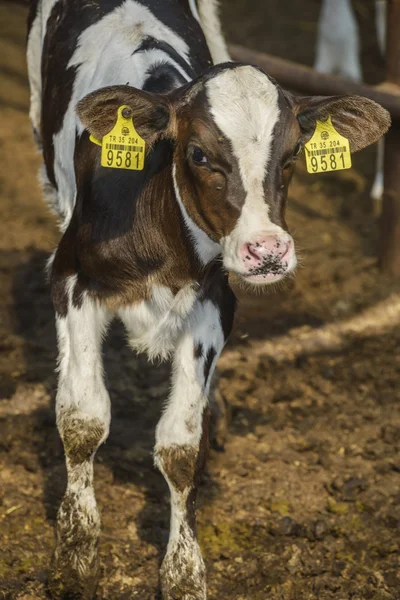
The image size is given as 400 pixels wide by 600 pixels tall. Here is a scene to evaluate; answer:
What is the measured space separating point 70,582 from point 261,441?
62.3 inches

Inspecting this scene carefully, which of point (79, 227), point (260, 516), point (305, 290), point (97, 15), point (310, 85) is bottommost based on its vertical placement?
point (305, 290)

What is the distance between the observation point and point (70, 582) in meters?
4.41

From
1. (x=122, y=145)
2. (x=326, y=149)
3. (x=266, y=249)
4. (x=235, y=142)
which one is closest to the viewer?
(x=266, y=249)

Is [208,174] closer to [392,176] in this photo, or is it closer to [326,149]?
[326,149]

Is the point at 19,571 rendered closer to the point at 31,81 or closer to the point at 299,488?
the point at 299,488

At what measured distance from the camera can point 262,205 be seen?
382 cm

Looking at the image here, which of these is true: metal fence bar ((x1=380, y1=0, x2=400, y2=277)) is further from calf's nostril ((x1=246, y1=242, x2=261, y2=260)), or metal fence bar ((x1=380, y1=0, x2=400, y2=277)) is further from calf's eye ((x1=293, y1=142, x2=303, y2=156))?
calf's nostril ((x1=246, y1=242, x2=261, y2=260))

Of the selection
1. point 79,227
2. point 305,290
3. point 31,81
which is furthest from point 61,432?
point 305,290

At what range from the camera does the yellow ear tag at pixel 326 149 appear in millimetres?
4266

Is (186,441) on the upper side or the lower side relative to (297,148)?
lower

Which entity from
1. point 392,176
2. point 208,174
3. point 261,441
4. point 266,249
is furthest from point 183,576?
point 392,176

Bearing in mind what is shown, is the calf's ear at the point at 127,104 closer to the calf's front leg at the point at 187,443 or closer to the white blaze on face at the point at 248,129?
the white blaze on face at the point at 248,129

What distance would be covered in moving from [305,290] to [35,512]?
2.96m

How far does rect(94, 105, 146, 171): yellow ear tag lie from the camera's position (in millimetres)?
4082
